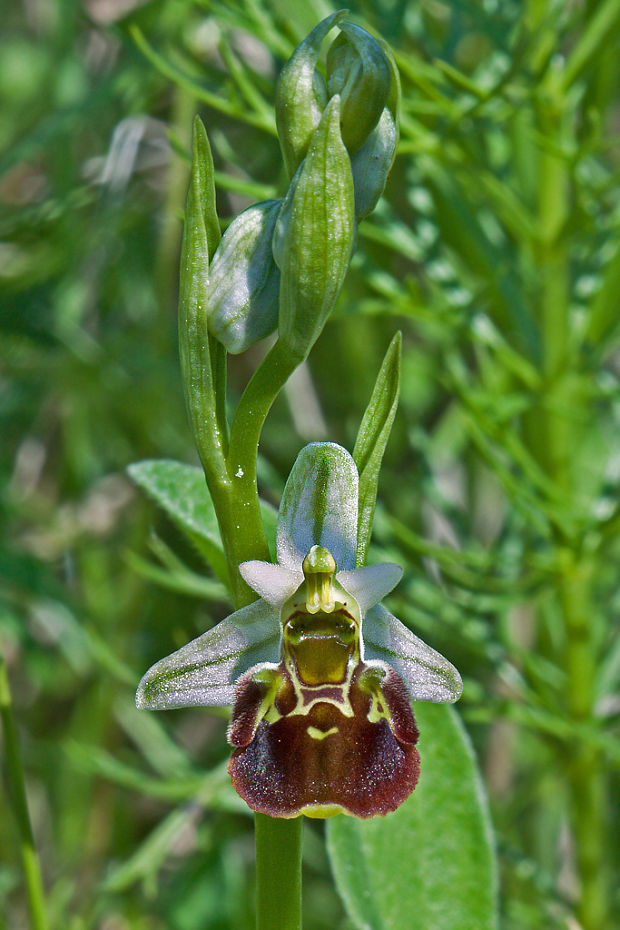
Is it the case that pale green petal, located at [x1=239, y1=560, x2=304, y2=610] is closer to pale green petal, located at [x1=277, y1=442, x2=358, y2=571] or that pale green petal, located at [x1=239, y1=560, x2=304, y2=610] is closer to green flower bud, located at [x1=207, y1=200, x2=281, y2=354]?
pale green petal, located at [x1=277, y1=442, x2=358, y2=571]

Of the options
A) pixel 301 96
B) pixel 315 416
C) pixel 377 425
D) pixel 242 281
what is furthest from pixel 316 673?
pixel 315 416

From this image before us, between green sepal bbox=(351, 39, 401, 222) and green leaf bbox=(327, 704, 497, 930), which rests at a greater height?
green sepal bbox=(351, 39, 401, 222)

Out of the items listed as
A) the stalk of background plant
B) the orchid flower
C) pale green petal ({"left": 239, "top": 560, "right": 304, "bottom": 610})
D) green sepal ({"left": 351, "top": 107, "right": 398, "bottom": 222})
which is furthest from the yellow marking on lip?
Result: the stalk of background plant

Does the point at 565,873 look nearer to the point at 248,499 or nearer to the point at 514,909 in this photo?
the point at 514,909

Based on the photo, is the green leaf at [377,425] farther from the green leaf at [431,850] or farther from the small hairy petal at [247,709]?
the green leaf at [431,850]

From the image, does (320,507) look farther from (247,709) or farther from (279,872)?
(279,872)
